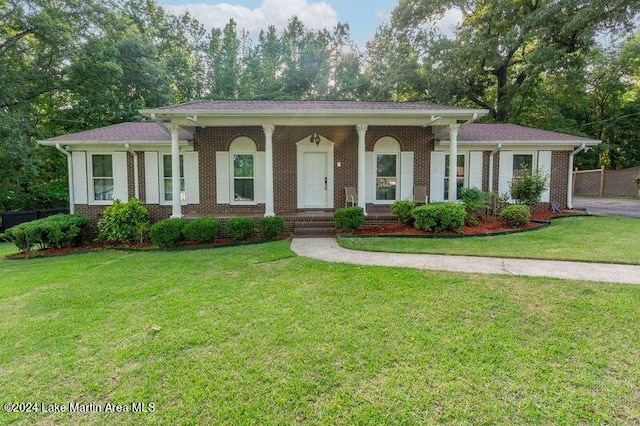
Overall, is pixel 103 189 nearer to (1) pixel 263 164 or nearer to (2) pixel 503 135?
(1) pixel 263 164

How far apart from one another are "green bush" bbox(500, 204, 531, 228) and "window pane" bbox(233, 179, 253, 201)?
770cm

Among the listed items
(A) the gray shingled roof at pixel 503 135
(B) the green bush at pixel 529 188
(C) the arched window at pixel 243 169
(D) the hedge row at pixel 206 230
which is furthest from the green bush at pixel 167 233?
(B) the green bush at pixel 529 188

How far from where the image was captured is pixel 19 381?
2535 mm

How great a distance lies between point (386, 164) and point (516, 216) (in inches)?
160

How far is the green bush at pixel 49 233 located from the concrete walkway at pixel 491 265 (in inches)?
268

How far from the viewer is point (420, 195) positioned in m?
10.5

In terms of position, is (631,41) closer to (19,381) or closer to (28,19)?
(19,381)

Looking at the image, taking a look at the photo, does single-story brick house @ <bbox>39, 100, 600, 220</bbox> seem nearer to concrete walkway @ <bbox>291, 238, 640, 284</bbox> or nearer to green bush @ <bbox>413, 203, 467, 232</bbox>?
green bush @ <bbox>413, 203, 467, 232</bbox>

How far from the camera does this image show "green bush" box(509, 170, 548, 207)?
10.2 meters

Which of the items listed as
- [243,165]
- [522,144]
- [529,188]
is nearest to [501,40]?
[522,144]

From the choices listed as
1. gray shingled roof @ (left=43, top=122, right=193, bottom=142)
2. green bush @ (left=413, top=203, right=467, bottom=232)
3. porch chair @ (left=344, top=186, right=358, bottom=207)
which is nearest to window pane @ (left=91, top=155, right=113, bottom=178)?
gray shingled roof @ (left=43, top=122, right=193, bottom=142)

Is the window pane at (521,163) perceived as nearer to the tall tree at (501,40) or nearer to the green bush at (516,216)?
the green bush at (516,216)

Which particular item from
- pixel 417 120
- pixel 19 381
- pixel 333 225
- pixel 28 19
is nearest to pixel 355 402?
pixel 19 381

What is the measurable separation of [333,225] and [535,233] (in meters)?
5.21
